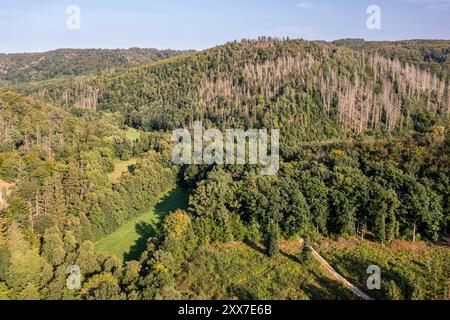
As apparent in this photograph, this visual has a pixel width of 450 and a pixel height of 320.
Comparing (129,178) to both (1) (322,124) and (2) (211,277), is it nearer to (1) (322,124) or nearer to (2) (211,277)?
(2) (211,277)

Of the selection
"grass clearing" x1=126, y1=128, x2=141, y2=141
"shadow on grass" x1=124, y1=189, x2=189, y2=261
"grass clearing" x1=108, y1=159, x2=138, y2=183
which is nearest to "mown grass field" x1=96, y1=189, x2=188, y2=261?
"shadow on grass" x1=124, y1=189, x2=189, y2=261

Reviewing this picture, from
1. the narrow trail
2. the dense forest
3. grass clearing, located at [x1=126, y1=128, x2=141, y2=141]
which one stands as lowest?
the narrow trail

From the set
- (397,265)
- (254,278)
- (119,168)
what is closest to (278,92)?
(119,168)

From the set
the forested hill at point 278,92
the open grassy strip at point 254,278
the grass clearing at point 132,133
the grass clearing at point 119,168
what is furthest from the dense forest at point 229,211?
the grass clearing at point 132,133

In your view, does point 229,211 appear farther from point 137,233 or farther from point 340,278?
point 340,278

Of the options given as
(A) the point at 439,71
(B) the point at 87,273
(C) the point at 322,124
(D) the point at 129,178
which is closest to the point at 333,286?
(B) the point at 87,273

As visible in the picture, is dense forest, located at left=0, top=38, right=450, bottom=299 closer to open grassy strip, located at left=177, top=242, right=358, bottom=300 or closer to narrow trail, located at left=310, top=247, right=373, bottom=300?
open grassy strip, located at left=177, top=242, right=358, bottom=300
